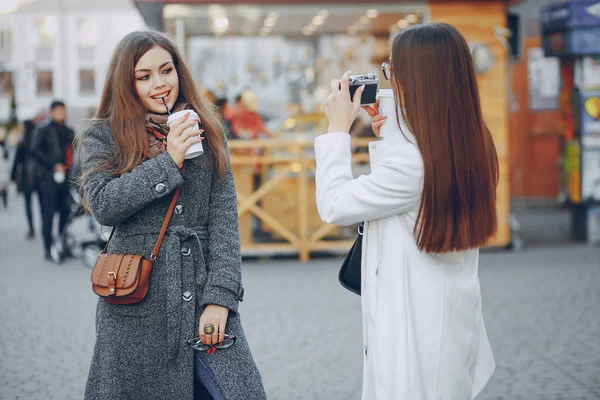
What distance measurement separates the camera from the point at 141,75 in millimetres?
3057

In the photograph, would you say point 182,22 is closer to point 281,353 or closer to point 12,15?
point 281,353

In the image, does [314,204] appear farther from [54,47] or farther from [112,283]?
[54,47]

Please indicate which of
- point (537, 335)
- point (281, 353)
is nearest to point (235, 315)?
point (281, 353)

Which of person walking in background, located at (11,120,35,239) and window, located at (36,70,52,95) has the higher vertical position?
window, located at (36,70,52,95)

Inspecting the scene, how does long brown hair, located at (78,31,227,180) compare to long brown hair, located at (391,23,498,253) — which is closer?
long brown hair, located at (391,23,498,253)

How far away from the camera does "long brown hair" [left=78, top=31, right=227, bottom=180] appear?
9.89 ft

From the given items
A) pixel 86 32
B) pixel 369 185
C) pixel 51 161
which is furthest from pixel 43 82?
pixel 369 185

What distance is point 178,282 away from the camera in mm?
2965

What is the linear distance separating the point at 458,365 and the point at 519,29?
959cm

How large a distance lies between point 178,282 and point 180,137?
0.47 metres

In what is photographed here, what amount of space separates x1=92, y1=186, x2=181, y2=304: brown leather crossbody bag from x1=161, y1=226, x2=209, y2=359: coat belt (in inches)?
1.8

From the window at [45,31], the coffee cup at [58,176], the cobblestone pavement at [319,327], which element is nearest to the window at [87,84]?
the window at [45,31]

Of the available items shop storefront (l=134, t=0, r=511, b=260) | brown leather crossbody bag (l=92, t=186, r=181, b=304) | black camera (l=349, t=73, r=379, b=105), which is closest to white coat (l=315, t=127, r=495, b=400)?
black camera (l=349, t=73, r=379, b=105)

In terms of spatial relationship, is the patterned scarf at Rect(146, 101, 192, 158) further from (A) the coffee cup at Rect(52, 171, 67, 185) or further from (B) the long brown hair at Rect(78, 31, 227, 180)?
(A) the coffee cup at Rect(52, 171, 67, 185)
